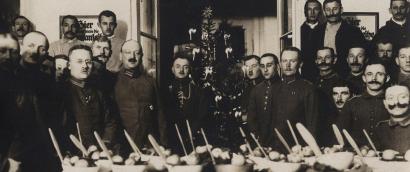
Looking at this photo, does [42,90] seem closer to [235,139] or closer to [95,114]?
[95,114]

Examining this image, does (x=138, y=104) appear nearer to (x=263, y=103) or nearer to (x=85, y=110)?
(x=85, y=110)

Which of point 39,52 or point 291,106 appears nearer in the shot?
point 39,52

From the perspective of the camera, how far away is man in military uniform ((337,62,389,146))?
247 cm

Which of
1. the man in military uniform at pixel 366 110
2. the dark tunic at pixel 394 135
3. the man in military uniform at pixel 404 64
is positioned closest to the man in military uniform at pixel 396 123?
the dark tunic at pixel 394 135

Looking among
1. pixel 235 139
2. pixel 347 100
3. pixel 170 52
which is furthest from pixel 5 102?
pixel 170 52

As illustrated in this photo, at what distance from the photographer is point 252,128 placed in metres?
2.99

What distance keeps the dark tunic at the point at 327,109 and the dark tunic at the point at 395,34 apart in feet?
1.33

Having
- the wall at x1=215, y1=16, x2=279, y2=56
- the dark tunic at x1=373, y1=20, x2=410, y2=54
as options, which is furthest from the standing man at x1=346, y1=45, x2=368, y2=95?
the wall at x1=215, y1=16, x2=279, y2=56

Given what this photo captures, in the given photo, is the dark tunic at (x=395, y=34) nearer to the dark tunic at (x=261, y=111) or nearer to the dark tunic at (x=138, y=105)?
the dark tunic at (x=261, y=111)

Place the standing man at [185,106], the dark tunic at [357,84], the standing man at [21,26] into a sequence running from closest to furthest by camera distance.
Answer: the dark tunic at [357,84] → the standing man at [21,26] → the standing man at [185,106]

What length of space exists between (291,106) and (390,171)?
120cm

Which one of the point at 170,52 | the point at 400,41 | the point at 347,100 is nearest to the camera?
the point at 347,100

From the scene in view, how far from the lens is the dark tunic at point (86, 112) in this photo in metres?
2.45

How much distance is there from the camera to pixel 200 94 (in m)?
3.34
